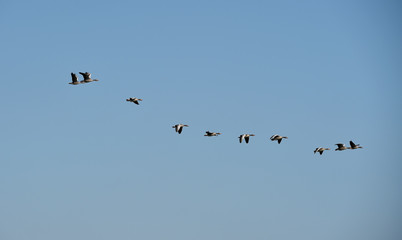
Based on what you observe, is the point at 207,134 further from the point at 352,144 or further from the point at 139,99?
the point at 352,144

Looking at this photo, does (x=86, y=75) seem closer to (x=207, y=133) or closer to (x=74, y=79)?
(x=74, y=79)

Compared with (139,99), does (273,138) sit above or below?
below

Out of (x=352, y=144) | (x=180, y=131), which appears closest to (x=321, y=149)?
(x=352, y=144)

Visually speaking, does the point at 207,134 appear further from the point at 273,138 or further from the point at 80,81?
the point at 80,81

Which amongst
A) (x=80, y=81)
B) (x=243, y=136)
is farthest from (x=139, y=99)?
→ (x=243, y=136)

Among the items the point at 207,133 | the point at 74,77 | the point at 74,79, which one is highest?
the point at 74,77

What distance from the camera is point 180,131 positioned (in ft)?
318

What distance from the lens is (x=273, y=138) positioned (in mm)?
103000

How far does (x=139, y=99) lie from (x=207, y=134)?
37.1ft

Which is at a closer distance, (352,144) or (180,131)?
(180,131)

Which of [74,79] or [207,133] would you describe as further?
[207,133]

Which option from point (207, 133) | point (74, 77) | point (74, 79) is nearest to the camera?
point (74, 77)

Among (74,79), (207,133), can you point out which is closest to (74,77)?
(74,79)

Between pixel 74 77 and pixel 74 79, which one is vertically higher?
pixel 74 77
